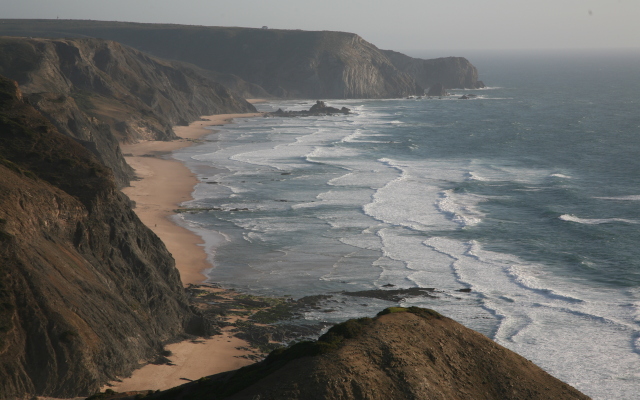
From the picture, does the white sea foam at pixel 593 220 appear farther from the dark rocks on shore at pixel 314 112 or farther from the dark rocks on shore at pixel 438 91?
the dark rocks on shore at pixel 438 91

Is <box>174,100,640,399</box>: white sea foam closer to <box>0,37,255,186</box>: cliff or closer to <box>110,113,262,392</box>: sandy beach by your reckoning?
<box>110,113,262,392</box>: sandy beach

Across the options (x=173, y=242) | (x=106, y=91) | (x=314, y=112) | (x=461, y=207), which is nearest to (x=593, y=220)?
(x=461, y=207)

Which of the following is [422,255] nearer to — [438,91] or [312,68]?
[312,68]

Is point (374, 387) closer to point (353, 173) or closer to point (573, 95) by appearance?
point (353, 173)

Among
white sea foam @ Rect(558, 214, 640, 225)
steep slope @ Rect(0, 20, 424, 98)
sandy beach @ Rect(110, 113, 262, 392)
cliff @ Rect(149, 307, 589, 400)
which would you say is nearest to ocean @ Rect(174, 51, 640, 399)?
white sea foam @ Rect(558, 214, 640, 225)

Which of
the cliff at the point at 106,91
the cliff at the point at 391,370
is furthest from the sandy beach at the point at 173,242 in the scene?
the cliff at the point at 391,370

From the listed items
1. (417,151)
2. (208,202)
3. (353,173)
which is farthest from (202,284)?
(417,151)
